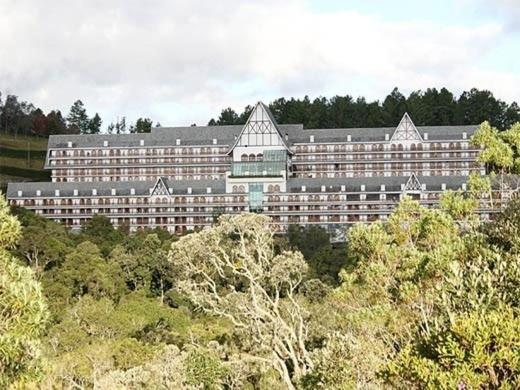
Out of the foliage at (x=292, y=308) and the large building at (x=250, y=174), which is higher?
the large building at (x=250, y=174)

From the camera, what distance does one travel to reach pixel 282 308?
54938 millimetres

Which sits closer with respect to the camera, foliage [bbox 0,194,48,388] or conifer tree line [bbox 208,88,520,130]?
foliage [bbox 0,194,48,388]

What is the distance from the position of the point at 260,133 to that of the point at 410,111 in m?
44.9

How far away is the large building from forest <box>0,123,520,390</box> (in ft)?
109

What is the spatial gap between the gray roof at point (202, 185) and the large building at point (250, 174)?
0.16 meters

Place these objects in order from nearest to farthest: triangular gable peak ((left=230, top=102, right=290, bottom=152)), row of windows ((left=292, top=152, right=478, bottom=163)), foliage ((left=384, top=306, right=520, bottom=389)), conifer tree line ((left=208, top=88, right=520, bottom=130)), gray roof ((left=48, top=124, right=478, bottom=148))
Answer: foliage ((left=384, top=306, right=520, bottom=389)) → triangular gable peak ((left=230, top=102, right=290, bottom=152)) → row of windows ((left=292, top=152, right=478, bottom=163)) → gray roof ((left=48, top=124, right=478, bottom=148)) → conifer tree line ((left=208, top=88, right=520, bottom=130))

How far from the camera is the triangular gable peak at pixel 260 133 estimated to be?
13038 cm

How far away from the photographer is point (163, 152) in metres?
137

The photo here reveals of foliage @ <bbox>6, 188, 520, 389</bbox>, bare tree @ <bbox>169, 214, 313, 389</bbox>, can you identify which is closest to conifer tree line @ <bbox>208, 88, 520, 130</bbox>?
foliage @ <bbox>6, 188, 520, 389</bbox>

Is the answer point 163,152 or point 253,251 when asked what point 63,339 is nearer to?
point 253,251

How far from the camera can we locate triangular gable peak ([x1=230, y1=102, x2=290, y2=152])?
130 metres

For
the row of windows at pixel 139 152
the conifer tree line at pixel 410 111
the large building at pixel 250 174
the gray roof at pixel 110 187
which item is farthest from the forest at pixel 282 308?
the conifer tree line at pixel 410 111

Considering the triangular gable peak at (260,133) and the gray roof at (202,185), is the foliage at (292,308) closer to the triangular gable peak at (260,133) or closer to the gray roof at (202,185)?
the gray roof at (202,185)

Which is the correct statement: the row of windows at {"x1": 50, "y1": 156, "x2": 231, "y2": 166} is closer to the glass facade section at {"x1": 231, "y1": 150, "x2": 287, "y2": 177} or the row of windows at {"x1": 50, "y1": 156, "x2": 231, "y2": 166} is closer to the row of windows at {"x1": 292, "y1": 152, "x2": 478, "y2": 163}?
the glass facade section at {"x1": 231, "y1": 150, "x2": 287, "y2": 177}
